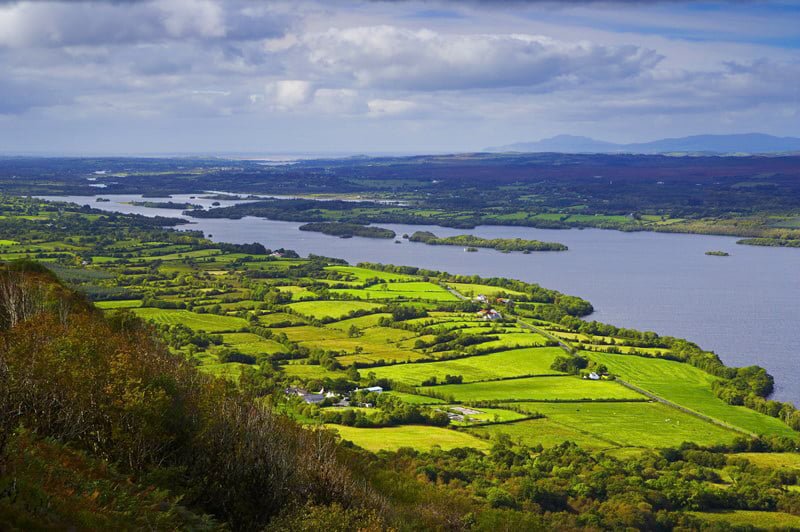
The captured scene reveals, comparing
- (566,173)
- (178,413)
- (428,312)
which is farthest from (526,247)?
(566,173)

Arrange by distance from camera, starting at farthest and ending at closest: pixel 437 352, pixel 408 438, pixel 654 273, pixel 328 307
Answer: pixel 654 273
pixel 328 307
pixel 437 352
pixel 408 438

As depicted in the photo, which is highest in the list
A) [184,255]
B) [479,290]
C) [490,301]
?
[184,255]

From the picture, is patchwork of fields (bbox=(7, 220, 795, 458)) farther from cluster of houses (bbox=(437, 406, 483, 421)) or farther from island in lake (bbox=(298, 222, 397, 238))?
island in lake (bbox=(298, 222, 397, 238))

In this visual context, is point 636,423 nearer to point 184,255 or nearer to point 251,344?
point 251,344

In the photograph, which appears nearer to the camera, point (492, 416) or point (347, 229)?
point (492, 416)

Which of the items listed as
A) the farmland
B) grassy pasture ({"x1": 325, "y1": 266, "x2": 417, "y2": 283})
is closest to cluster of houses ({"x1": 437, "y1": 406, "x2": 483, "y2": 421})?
the farmland

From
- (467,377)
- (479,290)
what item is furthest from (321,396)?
(479,290)

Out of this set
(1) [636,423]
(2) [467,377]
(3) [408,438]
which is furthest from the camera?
(2) [467,377]
